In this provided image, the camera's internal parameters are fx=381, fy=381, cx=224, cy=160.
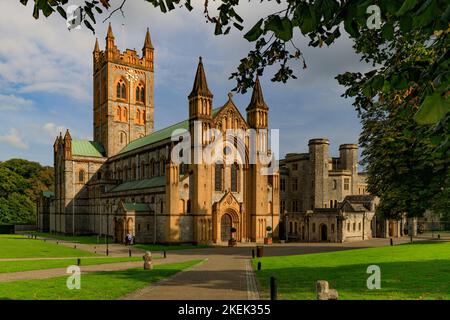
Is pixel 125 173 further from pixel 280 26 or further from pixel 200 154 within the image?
pixel 280 26

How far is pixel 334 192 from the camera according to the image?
66.6m

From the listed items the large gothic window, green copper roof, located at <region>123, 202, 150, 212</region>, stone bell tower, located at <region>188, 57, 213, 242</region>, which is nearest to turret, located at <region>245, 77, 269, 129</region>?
stone bell tower, located at <region>188, 57, 213, 242</region>

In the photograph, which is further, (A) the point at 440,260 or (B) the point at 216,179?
(B) the point at 216,179

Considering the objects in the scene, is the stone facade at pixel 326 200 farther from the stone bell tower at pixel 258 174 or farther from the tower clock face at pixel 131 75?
the tower clock face at pixel 131 75

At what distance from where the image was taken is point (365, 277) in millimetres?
18125

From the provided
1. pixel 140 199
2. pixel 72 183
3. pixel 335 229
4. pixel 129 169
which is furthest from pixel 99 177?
pixel 335 229

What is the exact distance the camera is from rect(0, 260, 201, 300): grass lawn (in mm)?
14898

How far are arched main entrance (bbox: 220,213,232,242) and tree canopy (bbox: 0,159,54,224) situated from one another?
5776 cm

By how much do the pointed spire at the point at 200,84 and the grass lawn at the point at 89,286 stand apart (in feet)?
94.9

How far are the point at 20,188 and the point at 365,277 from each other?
290ft

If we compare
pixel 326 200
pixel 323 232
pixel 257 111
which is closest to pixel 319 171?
pixel 326 200
